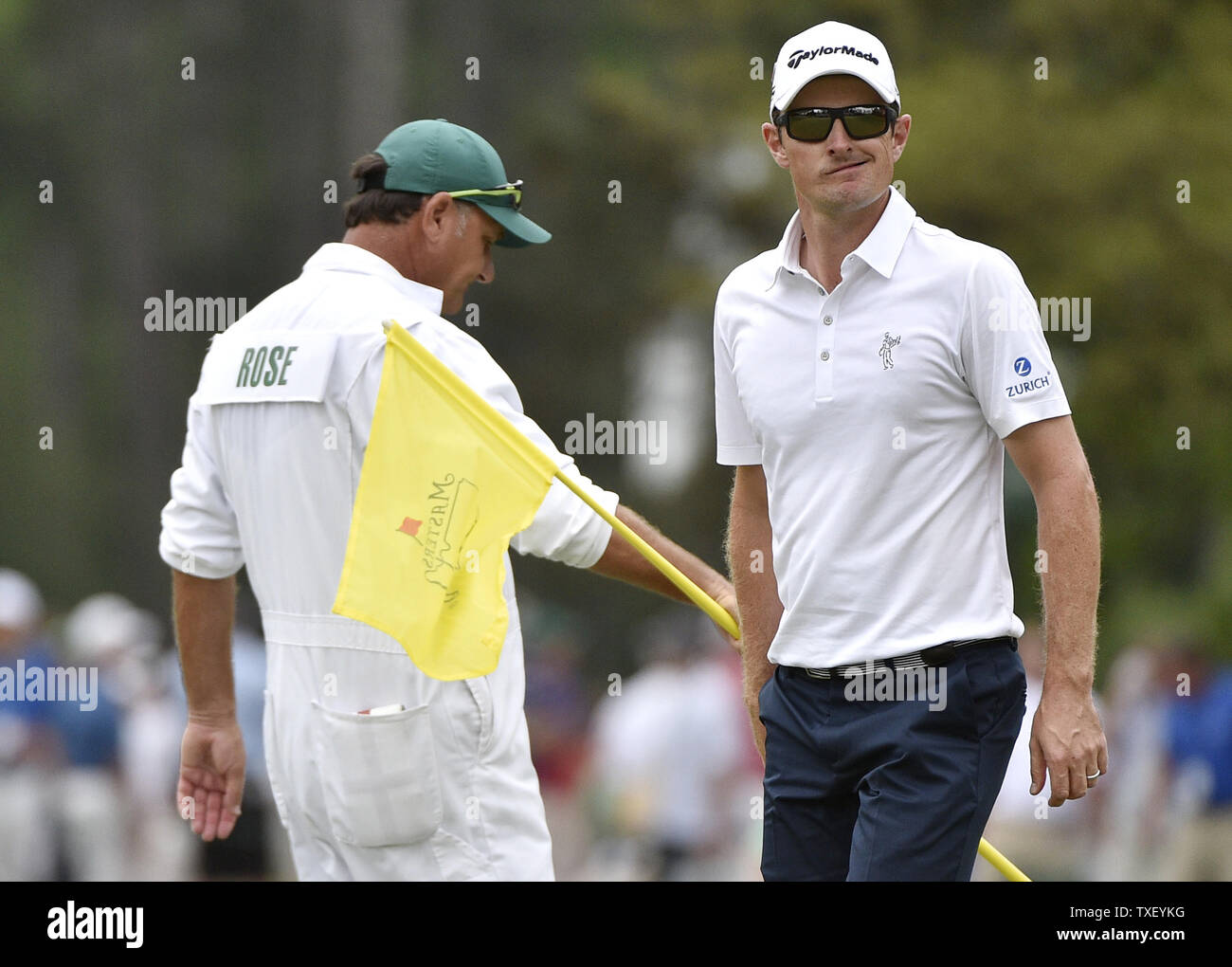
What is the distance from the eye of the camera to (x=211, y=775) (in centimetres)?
520

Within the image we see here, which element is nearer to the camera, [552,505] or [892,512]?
[892,512]

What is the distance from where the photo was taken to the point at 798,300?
15.0ft

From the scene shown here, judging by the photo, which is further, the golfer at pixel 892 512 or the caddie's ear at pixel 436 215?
the caddie's ear at pixel 436 215

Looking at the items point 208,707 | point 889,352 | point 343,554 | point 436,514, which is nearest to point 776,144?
point 889,352

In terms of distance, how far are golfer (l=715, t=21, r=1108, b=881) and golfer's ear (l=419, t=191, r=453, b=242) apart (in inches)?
36.1

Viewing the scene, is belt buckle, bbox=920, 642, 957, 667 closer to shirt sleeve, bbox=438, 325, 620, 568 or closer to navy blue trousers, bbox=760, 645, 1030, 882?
navy blue trousers, bbox=760, 645, 1030, 882

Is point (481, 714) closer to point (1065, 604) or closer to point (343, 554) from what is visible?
point (343, 554)

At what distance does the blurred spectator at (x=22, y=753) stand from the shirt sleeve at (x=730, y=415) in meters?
8.60

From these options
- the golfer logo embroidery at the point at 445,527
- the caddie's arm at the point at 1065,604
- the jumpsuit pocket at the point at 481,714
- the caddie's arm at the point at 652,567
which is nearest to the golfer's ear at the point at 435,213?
the golfer logo embroidery at the point at 445,527

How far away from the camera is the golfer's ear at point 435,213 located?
16.6ft

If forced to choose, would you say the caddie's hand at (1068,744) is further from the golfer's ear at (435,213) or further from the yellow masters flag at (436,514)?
the golfer's ear at (435,213)

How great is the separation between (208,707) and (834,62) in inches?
87.5
